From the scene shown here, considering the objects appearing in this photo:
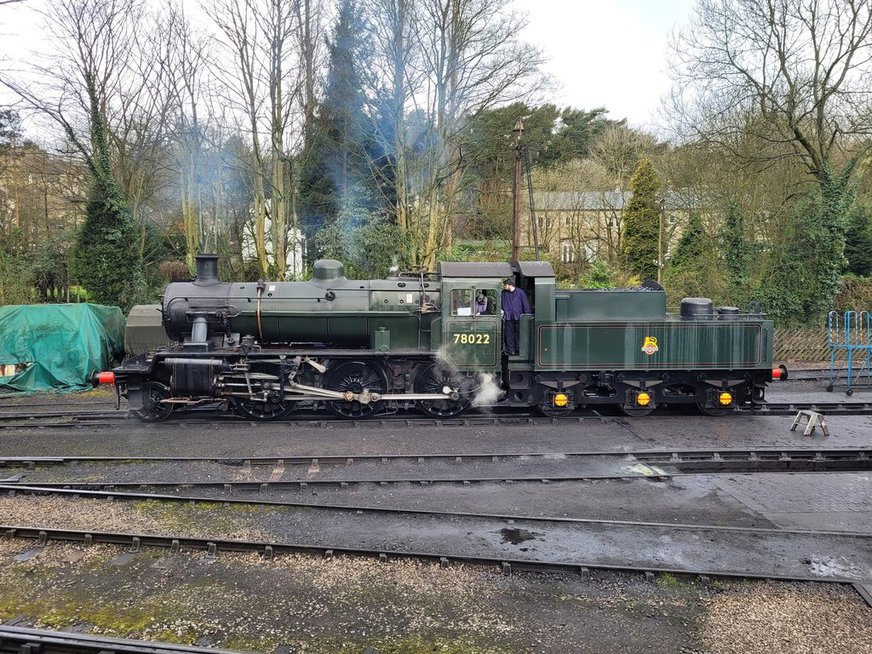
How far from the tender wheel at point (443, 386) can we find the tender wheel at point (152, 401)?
484cm

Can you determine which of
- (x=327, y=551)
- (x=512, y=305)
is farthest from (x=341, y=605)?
(x=512, y=305)

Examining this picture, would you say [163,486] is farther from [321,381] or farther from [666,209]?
[666,209]

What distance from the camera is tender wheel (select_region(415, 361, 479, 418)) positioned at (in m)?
11.9

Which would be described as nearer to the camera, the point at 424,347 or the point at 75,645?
the point at 75,645

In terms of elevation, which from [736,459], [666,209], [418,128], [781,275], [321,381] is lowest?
[736,459]

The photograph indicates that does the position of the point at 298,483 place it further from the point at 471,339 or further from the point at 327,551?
the point at 471,339

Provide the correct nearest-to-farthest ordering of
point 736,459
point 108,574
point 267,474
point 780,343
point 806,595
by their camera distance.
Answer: point 806,595
point 108,574
point 267,474
point 736,459
point 780,343

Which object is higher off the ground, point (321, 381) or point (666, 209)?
point (666, 209)

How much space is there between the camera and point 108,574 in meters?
5.91

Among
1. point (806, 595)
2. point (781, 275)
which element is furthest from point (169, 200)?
point (806, 595)

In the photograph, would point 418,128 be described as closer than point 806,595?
No

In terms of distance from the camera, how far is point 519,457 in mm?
9617

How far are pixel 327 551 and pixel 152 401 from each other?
717 cm

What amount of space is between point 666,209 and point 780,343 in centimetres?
1177
